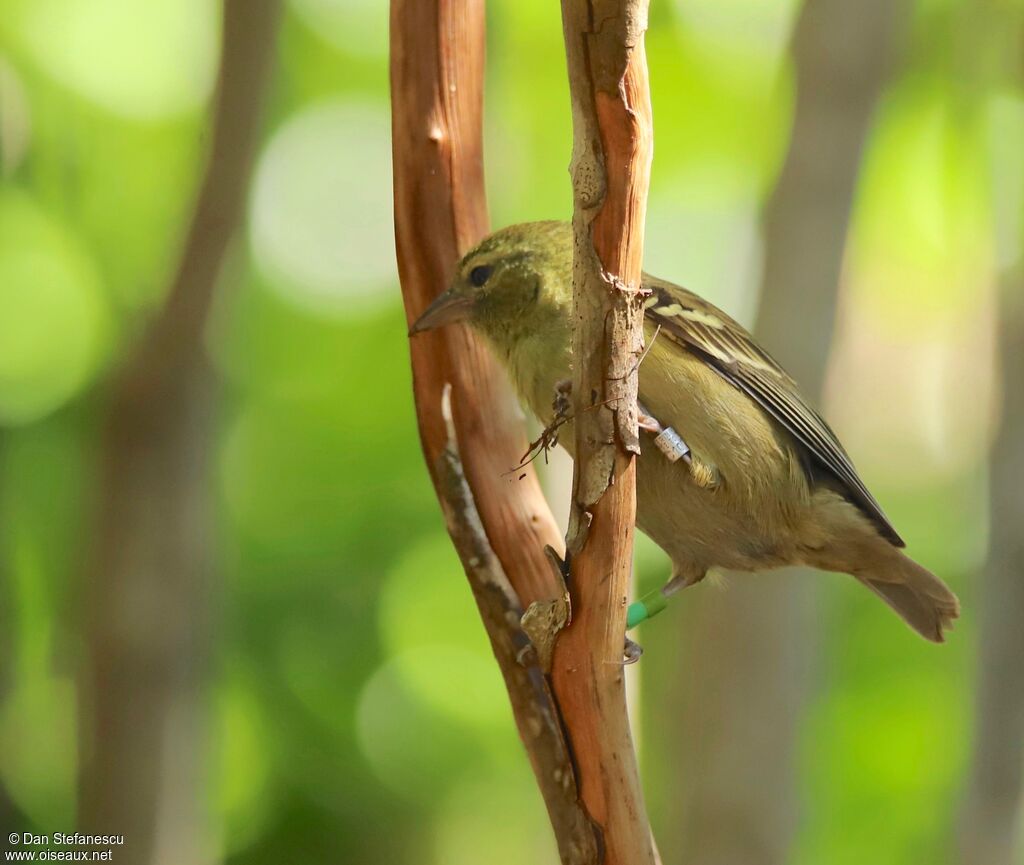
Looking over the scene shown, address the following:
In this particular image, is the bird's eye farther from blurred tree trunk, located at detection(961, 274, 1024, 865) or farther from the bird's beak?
blurred tree trunk, located at detection(961, 274, 1024, 865)

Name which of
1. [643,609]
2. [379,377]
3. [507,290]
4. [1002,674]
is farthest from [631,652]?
[379,377]

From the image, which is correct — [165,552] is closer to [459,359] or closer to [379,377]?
[459,359]

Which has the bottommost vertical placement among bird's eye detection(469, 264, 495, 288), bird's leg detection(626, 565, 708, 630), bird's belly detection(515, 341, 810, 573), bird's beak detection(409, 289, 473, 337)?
bird's leg detection(626, 565, 708, 630)

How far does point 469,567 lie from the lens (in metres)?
3.18

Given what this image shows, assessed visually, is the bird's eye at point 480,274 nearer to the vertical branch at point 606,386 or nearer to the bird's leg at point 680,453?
Result: the bird's leg at point 680,453

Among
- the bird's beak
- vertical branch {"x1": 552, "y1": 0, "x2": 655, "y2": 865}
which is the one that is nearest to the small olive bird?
the bird's beak

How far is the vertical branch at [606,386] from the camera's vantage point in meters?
2.09

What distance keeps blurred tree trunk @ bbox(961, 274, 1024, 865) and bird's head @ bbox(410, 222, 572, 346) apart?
292cm

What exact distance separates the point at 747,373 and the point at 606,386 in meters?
1.29

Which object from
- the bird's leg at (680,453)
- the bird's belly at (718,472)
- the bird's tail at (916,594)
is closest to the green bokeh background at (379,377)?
the bird's tail at (916,594)

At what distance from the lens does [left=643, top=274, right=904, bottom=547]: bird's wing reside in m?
3.41

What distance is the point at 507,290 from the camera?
11.0ft

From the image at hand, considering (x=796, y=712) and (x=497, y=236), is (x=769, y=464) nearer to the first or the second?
(x=497, y=236)

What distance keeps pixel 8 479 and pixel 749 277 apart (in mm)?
3829
